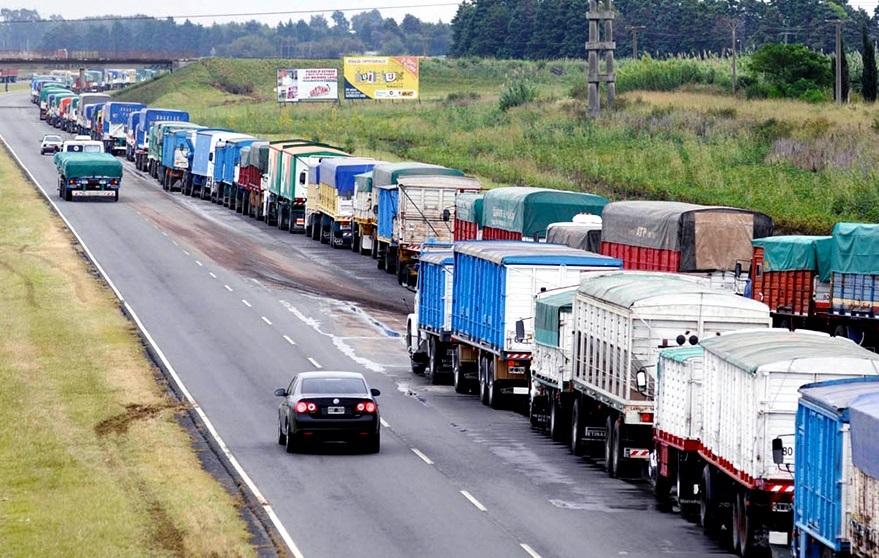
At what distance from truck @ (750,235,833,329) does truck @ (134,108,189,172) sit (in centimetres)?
7482

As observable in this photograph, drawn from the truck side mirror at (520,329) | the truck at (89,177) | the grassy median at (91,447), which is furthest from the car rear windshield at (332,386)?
the truck at (89,177)

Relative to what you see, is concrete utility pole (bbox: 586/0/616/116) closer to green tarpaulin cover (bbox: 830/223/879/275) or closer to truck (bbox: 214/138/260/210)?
truck (bbox: 214/138/260/210)

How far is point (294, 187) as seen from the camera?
79438mm

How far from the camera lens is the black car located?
31.4 meters

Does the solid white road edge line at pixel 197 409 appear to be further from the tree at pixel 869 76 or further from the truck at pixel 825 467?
the tree at pixel 869 76

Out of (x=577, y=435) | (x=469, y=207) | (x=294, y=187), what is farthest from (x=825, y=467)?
(x=294, y=187)

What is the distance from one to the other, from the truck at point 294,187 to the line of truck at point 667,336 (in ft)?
21.6

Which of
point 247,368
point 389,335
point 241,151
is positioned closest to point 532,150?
point 241,151

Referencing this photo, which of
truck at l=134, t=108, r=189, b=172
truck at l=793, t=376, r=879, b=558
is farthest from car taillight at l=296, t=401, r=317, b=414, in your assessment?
truck at l=134, t=108, r=189, b=172

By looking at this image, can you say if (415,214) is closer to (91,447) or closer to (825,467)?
(91,447)

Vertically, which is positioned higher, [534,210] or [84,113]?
[84,113]

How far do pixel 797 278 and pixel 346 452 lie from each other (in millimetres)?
16577

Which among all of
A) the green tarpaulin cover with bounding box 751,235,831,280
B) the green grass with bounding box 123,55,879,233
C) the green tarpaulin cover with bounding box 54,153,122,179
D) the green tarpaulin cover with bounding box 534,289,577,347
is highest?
the green grass with bounding box 123,55,879,233

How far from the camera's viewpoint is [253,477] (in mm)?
29391
